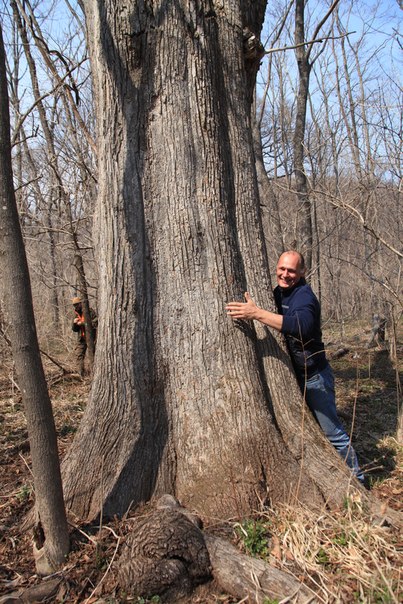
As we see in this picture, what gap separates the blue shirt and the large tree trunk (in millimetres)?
340

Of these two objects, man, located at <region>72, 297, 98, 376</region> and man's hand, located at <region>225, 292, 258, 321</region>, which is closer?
man's hand, located at <region>225, 292, 258, 321</region>

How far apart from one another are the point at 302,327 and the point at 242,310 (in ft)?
1.56

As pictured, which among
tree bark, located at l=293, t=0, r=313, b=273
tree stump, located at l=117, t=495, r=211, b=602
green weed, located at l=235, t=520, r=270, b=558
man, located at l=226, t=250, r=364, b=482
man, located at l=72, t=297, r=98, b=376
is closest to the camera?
tree stump, located at l=117, t=495, r=211, b=602

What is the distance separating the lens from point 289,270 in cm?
354

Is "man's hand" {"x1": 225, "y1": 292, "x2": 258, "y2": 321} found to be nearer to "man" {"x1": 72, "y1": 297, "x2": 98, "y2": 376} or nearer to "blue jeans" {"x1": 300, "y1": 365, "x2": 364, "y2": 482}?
"blue jeans" {"x1": 300, "y1": 365, "x2": 364, "y2": 482}

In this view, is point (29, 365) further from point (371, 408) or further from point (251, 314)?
point (371, 408)

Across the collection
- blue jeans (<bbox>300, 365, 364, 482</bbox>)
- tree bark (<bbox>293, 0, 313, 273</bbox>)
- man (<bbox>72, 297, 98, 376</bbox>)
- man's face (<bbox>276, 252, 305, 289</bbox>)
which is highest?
tree bark (<bbox>293, 0, 313, 273</bbox>)

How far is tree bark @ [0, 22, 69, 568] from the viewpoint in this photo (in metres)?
2.34

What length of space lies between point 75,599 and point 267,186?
8.49 meters

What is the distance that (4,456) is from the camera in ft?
15.0

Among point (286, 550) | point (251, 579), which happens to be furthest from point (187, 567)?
point (286, 550)

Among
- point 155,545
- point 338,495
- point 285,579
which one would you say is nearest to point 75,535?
point 155,545

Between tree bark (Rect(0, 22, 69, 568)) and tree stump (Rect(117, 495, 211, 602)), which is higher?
tree bark (Rect(0, 22, 69, 568))

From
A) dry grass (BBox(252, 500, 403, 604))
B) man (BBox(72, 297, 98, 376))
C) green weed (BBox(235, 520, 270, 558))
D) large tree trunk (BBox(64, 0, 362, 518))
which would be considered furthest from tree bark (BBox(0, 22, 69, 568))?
man (BBox(72, 297, 98, 376))
